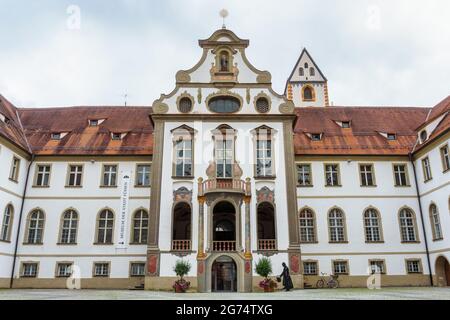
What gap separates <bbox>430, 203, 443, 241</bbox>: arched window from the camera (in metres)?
25.3

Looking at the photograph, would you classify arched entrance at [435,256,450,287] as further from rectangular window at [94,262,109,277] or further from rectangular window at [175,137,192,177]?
rectangular window at [94,262,109,277]

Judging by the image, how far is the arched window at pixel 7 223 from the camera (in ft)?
82.8

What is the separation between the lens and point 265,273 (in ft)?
71.7

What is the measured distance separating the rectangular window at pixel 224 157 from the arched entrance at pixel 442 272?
14.6 metres

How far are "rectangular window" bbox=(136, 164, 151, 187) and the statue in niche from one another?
8612 mm

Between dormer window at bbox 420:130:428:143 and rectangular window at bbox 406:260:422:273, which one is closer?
rectangular window at bbox 406:260:422:273

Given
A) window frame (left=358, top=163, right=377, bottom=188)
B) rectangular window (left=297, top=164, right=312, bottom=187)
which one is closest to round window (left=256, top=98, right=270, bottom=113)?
rectangular window (left=297, top=164, right=312, bottom=187)

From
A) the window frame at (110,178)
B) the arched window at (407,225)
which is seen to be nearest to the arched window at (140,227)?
the window frame at (110,178)

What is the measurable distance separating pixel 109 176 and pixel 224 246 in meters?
10.2

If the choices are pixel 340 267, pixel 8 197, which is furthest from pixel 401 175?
pixel 8 197

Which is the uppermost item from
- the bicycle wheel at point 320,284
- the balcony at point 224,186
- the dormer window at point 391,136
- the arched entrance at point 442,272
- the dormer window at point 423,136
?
the dormer window at point 391,136

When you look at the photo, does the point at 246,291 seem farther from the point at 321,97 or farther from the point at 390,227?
the point at 321,97

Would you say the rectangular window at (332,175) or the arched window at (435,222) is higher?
the rectangular window at (332,175)

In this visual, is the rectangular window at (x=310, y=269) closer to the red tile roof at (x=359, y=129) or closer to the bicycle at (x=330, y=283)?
the bicycle at (x=330, y=283)
